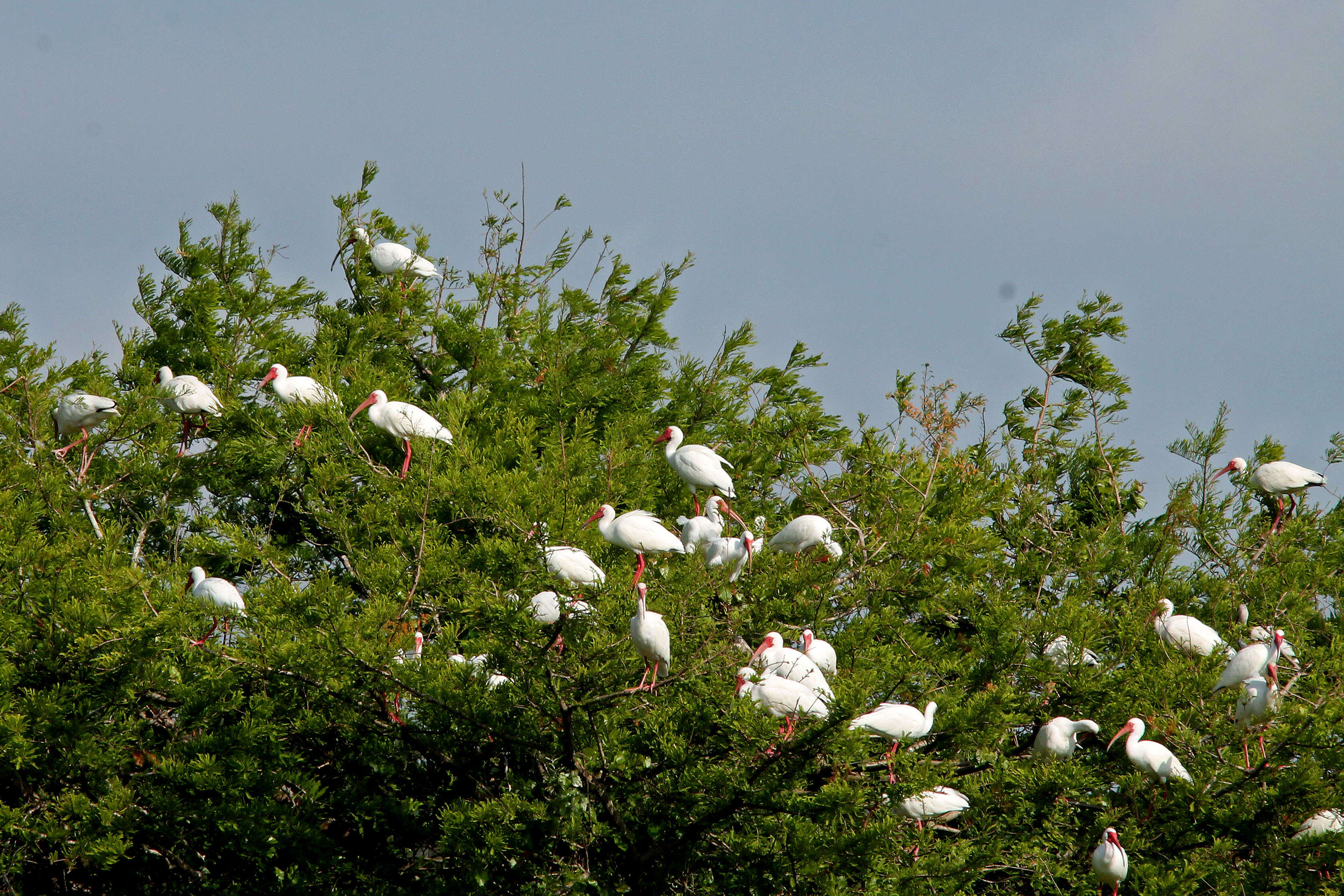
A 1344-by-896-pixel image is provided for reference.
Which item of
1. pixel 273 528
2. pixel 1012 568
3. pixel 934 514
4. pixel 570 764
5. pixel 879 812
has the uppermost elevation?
pixel 273 528

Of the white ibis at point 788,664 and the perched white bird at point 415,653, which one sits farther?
the white ibis at point 788,664

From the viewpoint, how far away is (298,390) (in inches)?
403

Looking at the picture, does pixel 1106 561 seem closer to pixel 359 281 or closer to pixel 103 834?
pixel 103 834

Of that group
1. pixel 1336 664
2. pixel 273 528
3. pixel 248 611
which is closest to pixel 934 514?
pixel 1336 664

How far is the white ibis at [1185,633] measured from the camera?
8.13 m

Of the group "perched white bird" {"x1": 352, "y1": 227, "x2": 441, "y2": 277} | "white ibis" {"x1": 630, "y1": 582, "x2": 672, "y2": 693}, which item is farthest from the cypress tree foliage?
"perched white bird" {"x1": 352, "y1": 227, "x2": 441, "y2": 277}

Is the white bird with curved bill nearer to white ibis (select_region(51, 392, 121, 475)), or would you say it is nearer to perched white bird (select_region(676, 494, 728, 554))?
white ibis (select_region(51, 392, 121, 475))

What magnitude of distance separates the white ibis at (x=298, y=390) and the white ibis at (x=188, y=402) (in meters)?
0.58

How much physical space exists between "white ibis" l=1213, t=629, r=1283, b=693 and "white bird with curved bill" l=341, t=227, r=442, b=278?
9035mm

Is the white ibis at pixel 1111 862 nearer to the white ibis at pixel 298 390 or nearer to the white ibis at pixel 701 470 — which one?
the white ibis at pixel 701 470

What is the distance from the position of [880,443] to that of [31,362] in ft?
26.6

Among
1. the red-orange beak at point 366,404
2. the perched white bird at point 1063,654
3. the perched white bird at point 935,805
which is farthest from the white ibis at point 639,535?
the red-orange beak at point 366,404

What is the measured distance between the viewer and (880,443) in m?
10.9

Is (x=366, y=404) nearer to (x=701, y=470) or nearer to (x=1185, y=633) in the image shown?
(x=701, y=470)
